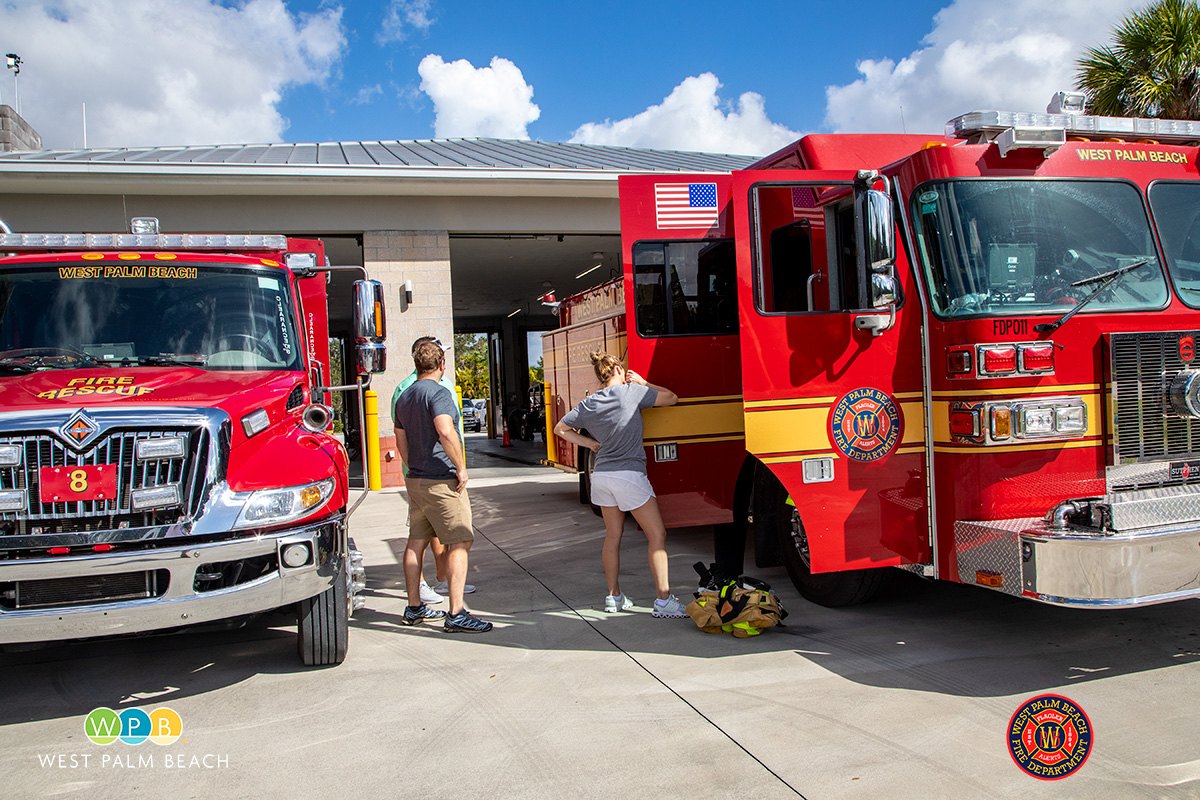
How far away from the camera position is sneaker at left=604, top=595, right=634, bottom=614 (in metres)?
5.75

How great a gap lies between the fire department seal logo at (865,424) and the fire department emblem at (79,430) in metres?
3.80

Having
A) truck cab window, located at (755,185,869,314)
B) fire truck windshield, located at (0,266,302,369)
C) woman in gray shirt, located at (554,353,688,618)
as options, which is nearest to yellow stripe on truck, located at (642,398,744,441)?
woman in gray shirt, located at (554,353,688,618)

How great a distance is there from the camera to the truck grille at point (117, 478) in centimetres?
388

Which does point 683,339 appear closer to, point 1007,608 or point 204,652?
point 1007,608

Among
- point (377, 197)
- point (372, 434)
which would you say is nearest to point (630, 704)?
point (372, 434)

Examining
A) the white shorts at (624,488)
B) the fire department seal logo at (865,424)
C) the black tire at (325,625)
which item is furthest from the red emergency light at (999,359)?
the black tire at (325,625)

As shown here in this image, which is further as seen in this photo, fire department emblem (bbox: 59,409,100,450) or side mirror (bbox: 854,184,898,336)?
side mirror (bbox: 854,184,898,336)

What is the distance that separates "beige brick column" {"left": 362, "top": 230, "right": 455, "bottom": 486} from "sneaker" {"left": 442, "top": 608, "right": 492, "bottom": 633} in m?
8.65

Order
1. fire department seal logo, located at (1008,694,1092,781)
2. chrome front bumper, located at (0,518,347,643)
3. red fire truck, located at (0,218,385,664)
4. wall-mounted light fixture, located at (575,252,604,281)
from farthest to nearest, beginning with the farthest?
wall-mounted light fixture, located at (575,252,604,281) → red fire truck, located at (0,218,385,664) → chrome front bumper, located at (0,518,347,643) → fire department seal logo, located at (1008,694,1092,781)

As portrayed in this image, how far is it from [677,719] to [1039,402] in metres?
2.43

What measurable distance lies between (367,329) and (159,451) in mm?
1967

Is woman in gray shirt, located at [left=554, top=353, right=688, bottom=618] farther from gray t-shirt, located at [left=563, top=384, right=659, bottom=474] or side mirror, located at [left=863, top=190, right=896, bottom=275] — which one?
side mirror, located at [left=863, top=190, right=896, bottom=275]

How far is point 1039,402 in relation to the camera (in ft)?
14.0

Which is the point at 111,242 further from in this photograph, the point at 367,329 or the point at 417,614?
the point at 417,614
